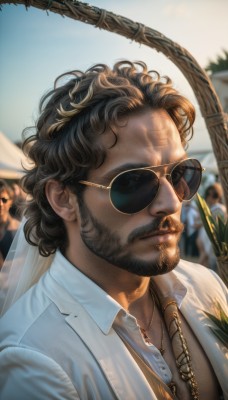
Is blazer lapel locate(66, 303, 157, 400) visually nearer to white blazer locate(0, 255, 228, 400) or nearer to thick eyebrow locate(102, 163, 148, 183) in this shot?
white blazer locate(0, 255, 228, 400)

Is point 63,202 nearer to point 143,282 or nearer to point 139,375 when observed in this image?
point 143,282

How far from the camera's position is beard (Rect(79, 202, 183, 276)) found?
169 cm

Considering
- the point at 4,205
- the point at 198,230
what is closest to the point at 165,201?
the point at 4,205

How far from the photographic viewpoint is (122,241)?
1.70 metres

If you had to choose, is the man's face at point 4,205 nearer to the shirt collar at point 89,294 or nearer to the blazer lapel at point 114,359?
the shirt collar at point 89,294

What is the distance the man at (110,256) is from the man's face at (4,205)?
7.80 feet

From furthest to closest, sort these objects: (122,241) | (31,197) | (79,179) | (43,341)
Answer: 1. (31,197)
2. (79,179)
3. (122,241)
4. (43,341)

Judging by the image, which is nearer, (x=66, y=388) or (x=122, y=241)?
(x=66, y=388)

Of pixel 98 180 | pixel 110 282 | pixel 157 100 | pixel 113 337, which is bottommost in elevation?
pixel 113 337

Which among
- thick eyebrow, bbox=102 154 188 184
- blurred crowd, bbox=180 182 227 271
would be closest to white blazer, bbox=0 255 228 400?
thick eyebrow, bbox=102 154 188 184

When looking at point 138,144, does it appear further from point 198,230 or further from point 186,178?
point 198,230

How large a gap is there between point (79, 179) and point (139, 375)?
0.81m

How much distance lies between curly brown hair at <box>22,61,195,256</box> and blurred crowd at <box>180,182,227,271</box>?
5178mm

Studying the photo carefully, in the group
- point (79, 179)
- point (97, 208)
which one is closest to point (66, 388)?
point (97, 208)
